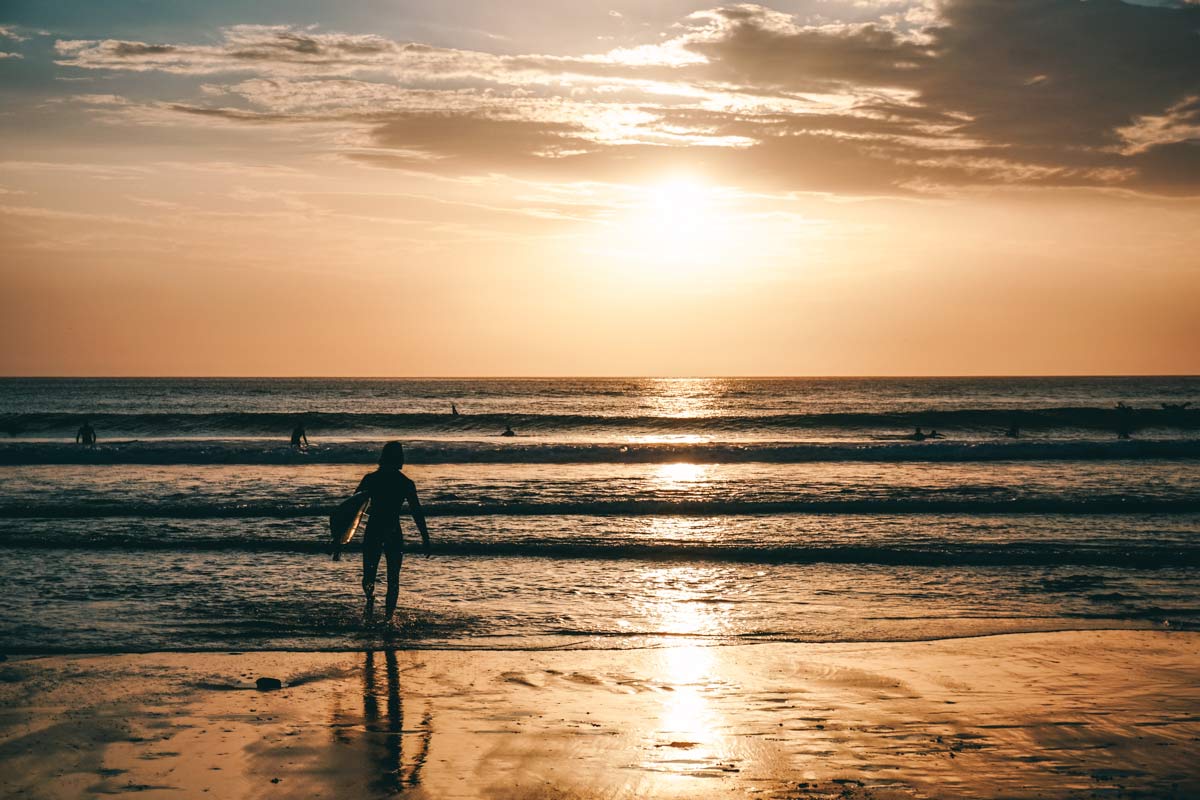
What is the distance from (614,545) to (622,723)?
9.40m

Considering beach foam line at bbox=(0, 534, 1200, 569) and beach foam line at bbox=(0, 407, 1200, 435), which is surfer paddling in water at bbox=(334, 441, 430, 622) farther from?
beach foam line at bbox=(0, 407, 1200, 435)

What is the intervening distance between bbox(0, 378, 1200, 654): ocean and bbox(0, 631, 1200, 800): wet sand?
39.2 inches

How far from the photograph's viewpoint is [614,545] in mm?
16531

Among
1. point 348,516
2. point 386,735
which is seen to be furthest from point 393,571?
point 386,735

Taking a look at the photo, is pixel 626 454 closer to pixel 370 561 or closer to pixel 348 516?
pixel 348 516

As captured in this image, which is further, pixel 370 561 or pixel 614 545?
pixel 614 545

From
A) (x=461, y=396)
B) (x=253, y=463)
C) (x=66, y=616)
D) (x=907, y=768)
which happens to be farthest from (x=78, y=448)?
(x=461, y=396)

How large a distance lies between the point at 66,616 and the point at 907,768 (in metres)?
9.84

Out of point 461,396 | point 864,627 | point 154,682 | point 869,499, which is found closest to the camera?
point 154,682

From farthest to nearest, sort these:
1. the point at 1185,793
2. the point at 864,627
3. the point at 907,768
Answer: the point at 864,627 → the point at 907,768 → the point at 1185,793

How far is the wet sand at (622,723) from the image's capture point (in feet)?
19.4

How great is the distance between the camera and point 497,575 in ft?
45.9

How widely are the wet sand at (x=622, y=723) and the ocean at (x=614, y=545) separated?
3.27 ft

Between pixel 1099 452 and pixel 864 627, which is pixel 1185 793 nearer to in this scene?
pixel 864 627
